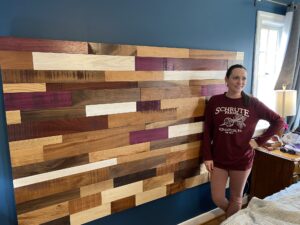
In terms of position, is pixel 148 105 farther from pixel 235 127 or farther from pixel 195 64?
pixel 235 127

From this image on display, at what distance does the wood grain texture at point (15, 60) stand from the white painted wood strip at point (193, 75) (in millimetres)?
867

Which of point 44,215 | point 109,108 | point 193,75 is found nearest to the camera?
point 44,215

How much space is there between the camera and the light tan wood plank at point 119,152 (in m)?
1.49

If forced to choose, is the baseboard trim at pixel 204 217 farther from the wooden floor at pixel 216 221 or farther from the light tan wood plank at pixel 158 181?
the light tan wood plank at pixel 158 181

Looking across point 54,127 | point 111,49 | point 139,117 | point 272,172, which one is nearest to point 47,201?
point 54,127

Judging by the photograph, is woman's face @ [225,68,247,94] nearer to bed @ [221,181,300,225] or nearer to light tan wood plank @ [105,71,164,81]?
light tan wood plank @ [105,71,164,81]

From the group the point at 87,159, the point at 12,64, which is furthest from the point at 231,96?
the point at 12,64

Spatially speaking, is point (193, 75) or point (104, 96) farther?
point (193, 75)

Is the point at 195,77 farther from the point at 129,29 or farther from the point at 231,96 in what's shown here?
the point at 129,29

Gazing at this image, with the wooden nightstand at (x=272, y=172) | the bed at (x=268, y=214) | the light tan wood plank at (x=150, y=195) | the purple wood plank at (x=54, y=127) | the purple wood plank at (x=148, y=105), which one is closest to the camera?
the bed at (x=268, y=214)

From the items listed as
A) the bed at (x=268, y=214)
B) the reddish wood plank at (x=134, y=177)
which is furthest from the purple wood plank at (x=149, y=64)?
the bed at (x=268, y=214)

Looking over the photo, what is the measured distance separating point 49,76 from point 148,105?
66cm

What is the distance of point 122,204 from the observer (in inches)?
65.3

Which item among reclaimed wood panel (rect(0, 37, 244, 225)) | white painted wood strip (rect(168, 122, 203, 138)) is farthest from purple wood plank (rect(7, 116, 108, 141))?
white painted wood strip (rect(168, 122, 203, 138))
